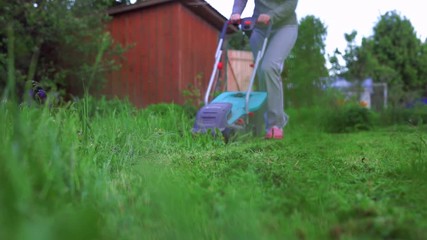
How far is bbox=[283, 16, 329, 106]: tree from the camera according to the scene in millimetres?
7887

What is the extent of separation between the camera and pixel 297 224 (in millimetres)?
1318

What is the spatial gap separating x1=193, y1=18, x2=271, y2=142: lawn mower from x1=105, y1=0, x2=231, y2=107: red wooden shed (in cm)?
353

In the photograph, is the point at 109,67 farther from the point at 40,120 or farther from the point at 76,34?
the point at 40,120

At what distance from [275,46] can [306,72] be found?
3.64 meters

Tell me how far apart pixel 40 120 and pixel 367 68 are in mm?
14352

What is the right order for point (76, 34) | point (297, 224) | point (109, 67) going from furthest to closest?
point (109, 67)
point (76, 34)
point (297, 224)

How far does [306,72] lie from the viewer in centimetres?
791

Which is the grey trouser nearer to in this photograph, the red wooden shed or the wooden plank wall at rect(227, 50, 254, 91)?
the red wooden shed

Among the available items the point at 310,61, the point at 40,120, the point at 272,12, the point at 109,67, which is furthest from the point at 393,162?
the point at 109,67

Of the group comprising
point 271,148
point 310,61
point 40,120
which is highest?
point 310,61

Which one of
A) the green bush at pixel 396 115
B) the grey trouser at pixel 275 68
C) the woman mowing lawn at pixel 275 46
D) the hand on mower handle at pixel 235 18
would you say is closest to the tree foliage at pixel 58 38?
the hand on mower handle at pixel 235 18

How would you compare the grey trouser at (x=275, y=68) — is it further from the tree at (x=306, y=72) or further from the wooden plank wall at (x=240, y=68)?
the wooden plank wall at (x=240, y=68)

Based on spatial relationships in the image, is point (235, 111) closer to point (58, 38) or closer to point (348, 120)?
point (348, 120)

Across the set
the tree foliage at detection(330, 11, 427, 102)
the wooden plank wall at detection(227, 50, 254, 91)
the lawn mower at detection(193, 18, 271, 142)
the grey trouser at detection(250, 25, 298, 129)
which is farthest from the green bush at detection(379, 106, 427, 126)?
the tree foliage at detection(330, 11, 427, 102)
